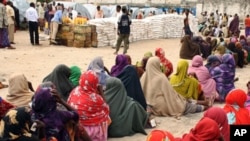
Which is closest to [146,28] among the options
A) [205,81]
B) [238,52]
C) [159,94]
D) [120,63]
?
[238,52]

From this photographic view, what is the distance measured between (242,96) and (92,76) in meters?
1.80

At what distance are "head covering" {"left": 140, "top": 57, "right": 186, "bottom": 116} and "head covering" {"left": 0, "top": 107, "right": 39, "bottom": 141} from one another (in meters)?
3.14

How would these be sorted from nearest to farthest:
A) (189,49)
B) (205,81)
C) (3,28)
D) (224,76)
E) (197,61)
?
(205,81), (197,61), (224,76), (189,49), (3,28)

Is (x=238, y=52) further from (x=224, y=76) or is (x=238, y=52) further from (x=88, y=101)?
(x=88, y=101)

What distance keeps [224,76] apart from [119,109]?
9.63 ft

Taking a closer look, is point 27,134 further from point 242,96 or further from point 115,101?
point 242,96

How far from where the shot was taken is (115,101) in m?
5.08

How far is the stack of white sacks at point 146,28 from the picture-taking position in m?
13.3

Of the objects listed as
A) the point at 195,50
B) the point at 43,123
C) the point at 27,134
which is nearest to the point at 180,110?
the point at 43,123

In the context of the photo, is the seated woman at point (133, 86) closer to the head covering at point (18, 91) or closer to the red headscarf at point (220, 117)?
the head covering at point (18, 91)

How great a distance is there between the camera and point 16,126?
2914 millimetres

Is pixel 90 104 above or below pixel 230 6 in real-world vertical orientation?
below

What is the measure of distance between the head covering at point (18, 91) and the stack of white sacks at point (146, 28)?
8.12 metres

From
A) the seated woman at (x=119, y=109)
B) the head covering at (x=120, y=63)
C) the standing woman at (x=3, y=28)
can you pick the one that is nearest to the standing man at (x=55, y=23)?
the standing woman at (x=3, y=28)
